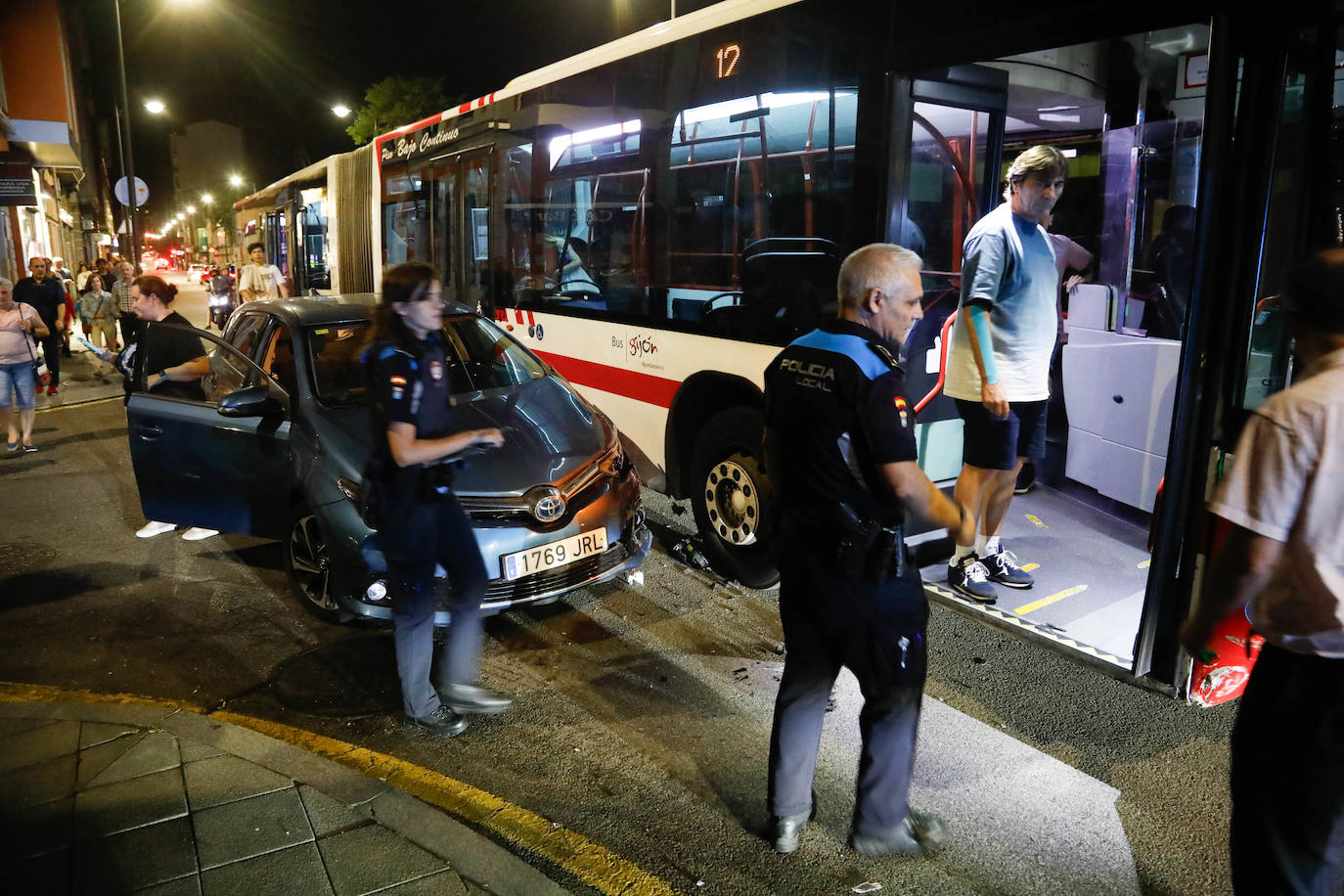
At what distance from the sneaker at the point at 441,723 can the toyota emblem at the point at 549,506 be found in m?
0.98

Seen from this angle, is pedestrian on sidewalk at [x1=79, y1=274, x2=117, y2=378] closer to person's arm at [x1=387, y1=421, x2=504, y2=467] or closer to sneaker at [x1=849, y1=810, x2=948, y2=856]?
person's arm at [x1=387, y1=421, x2=504, y2=467]

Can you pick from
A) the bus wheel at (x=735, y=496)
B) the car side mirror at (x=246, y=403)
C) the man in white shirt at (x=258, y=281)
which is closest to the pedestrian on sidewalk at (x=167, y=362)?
the car side mirror at (x=246, y=403)

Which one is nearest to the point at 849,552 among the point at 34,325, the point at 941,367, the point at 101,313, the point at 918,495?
the point at 918,495

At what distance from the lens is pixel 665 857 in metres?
3.01

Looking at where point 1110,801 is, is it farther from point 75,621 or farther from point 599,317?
point 75,621

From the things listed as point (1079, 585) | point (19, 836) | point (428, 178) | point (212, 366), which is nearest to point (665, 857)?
point (19, 836)

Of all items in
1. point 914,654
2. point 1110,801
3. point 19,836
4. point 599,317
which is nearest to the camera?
point 914,654

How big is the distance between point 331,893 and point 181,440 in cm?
334

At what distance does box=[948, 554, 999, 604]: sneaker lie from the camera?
4.66m

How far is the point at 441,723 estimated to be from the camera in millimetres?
3803

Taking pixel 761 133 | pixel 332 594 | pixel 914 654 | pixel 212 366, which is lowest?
pixel 332 594

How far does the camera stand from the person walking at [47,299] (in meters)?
12.8

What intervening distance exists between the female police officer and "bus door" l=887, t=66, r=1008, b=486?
226cm

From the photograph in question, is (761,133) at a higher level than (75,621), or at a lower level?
higher
